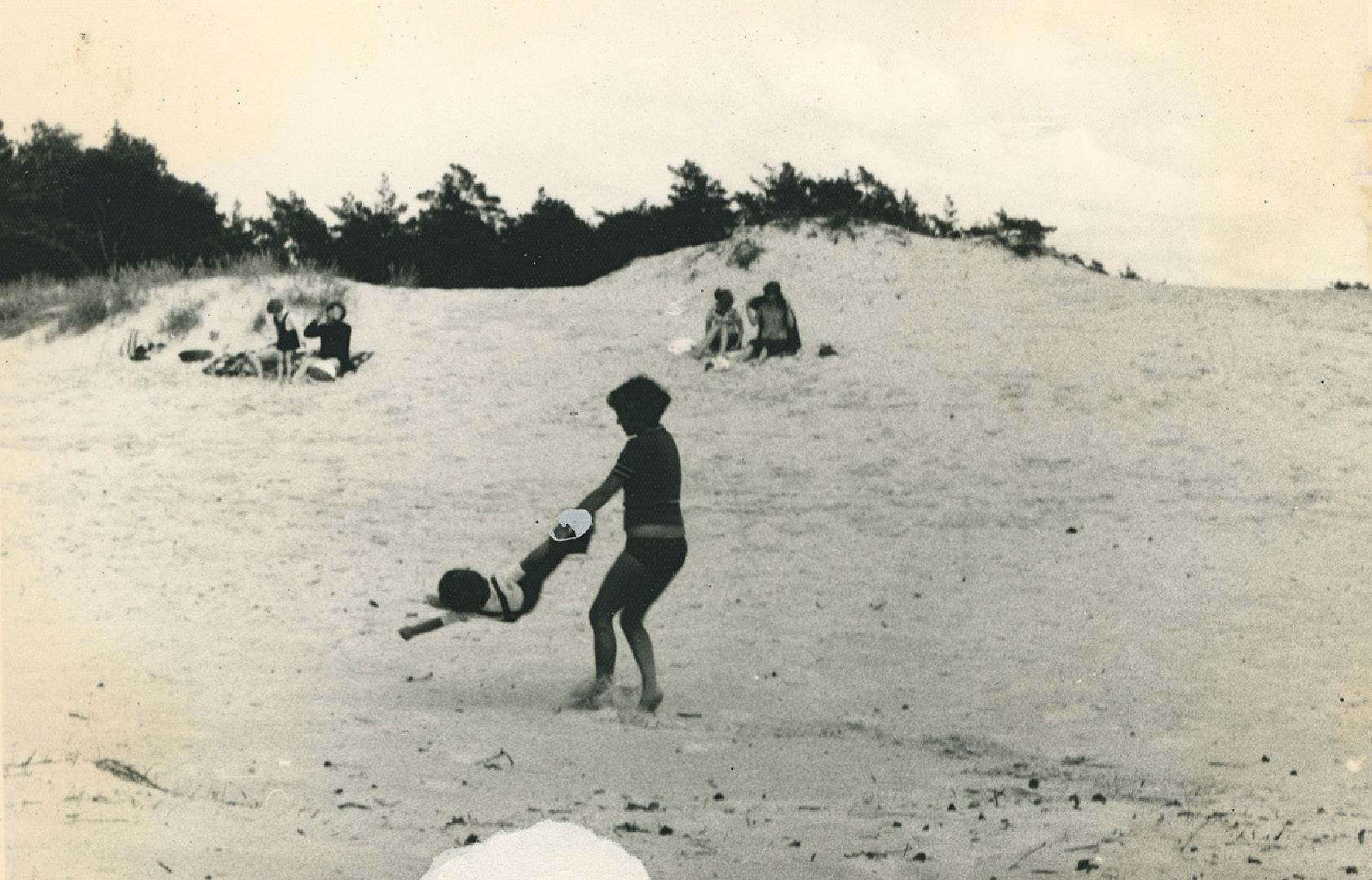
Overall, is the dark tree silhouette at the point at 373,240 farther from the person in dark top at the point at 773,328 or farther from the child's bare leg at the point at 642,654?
the child's bare leg at the point at 642,654

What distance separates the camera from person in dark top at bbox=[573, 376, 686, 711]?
23.0ft

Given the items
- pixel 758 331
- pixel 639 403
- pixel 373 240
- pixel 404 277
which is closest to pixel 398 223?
pixel 373 240

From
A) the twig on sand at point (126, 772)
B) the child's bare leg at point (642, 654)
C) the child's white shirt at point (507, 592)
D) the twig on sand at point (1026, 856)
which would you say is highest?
the child's white shirt at point (507, 592)

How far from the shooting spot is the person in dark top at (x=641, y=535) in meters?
7.02

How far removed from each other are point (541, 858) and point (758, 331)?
9.99 metres

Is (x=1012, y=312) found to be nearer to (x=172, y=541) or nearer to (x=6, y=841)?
(x=172, y=541)

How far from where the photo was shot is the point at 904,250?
58.3 ft

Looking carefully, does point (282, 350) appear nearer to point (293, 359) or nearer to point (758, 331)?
point (293, 359)

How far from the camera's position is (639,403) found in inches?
281

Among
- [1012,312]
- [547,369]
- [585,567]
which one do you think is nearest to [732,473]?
[585,567]

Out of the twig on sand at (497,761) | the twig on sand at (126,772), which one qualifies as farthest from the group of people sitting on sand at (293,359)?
the twig on sand at (497,761)

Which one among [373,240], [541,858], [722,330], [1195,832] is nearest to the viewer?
[541,858]

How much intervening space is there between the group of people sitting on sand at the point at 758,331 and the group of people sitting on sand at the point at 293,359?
3586mm

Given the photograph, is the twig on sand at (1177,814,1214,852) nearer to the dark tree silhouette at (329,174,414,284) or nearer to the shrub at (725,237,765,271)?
Answer: the dark tree silhouette at (329,174,414,284)
